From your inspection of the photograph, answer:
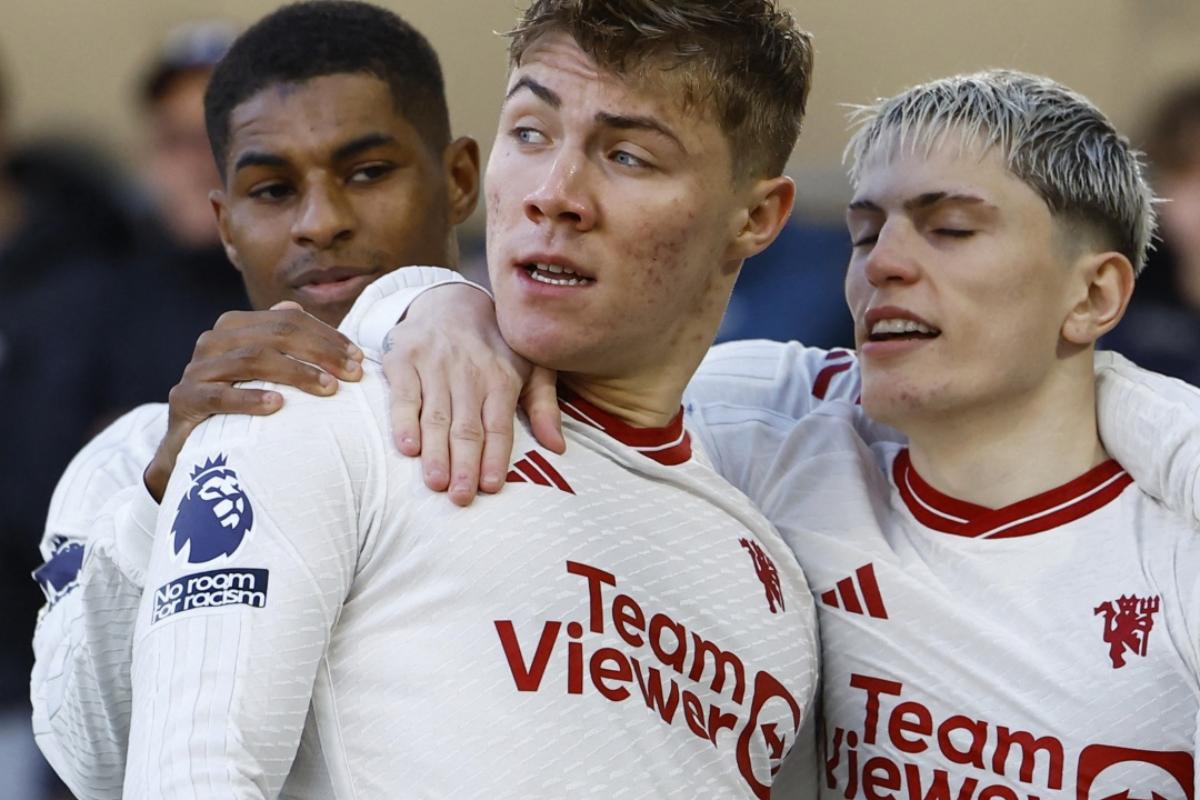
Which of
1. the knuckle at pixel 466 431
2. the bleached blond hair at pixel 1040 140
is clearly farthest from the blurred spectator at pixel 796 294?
the knuckle at pixel 466 431

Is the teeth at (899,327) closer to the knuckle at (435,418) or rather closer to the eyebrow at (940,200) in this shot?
the eyebrow at (940,200)

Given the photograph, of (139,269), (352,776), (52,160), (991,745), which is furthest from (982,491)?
(52,160)

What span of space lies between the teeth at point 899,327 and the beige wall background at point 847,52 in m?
3.50

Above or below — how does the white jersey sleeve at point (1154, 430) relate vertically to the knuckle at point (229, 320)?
below

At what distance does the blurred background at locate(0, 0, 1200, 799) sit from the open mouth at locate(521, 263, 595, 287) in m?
2.07

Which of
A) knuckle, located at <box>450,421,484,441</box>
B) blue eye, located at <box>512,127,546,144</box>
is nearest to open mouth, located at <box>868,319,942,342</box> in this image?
blue eye, located at <box>512,127,546,144</box>

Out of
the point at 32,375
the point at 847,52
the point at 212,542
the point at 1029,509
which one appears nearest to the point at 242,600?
the point at 212,542

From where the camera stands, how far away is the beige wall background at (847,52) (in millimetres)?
6500

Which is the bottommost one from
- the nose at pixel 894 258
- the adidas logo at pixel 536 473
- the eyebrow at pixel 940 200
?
the adidas logo at pixel 536 473

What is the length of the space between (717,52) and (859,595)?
868 mm

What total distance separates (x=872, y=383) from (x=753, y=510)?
12.9 inches

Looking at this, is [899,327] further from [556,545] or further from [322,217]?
[322,217]

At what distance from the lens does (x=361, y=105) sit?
2.95 meters

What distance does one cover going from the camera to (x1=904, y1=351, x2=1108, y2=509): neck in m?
2.77
